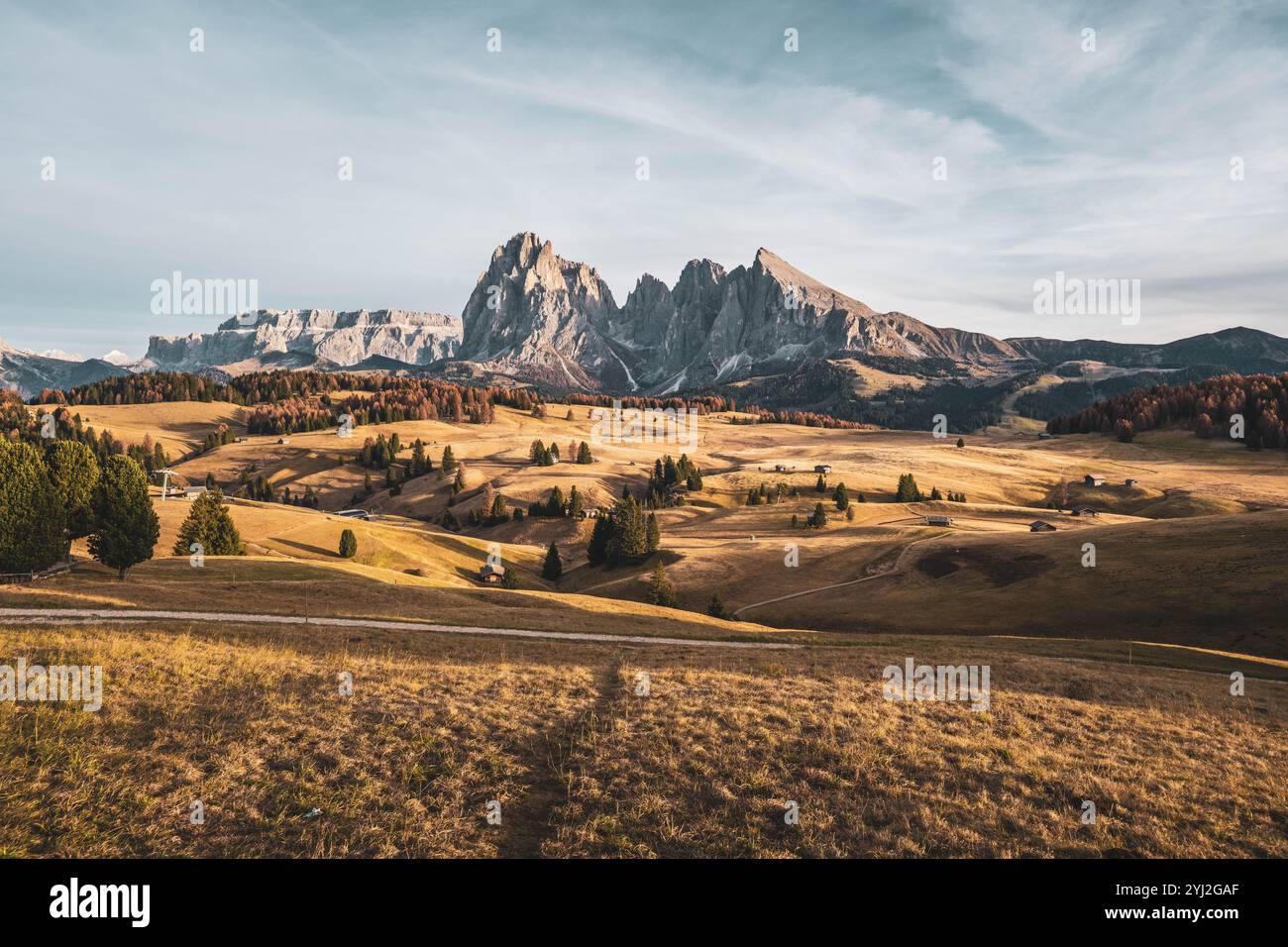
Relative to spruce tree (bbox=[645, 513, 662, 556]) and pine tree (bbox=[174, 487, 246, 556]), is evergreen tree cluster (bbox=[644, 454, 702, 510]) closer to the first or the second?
spruce tree (bbox=[645, 513, 662, 556])

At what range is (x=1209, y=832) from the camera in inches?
588

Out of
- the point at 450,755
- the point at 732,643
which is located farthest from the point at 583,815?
the point at 732,643

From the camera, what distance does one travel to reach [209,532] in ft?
265

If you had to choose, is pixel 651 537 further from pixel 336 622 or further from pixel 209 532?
pixel 336 622

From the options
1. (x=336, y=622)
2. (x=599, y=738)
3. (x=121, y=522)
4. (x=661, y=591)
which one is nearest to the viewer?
(x=599, y=738)

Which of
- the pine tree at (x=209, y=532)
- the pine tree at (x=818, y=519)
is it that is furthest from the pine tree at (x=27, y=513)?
the pine tree at (x=818, y=519)

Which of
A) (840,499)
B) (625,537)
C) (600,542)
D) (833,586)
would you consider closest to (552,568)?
(600,542)

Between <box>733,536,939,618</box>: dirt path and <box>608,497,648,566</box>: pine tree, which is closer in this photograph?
<box>733,536,939,618</box>: dirt path


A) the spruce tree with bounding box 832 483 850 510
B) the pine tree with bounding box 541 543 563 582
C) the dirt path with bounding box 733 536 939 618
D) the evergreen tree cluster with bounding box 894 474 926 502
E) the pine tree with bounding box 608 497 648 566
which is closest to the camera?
the dirt path with bounding box 733 536 939 618

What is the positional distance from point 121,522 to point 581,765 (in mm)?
73994

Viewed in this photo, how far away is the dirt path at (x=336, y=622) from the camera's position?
102 ft

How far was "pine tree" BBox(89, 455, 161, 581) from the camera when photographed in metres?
68.1

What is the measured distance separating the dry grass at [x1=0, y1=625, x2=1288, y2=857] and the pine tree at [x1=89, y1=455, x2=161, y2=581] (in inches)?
2027

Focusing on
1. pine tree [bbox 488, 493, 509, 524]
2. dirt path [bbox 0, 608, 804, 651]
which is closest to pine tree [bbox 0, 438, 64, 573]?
dirt path [bbox 0, 608, 804, 651]
